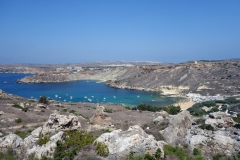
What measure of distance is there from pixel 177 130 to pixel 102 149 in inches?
351

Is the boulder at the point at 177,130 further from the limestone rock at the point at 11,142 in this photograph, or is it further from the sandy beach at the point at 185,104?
the sandy beach at the point at 185,104

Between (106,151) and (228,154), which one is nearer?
(106,151)

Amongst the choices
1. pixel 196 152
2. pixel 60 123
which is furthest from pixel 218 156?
pixel 60 123

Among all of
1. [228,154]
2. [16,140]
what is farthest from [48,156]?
[228,154]

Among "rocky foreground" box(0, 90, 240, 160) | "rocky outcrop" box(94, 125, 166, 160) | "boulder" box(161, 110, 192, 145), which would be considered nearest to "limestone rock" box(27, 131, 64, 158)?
"rocky foreground" box(0, 90, 240, 160)

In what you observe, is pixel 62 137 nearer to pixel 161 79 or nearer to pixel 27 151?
pixel 27 151

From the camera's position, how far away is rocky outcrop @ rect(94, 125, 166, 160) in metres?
13.6

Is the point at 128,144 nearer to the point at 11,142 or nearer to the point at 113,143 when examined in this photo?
the point at 113,143

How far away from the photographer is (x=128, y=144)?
13922 millimetres

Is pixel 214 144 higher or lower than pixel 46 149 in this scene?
lower

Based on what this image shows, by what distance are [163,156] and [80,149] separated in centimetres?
548

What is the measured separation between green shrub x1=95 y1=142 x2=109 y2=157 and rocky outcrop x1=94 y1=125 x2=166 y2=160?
198mm

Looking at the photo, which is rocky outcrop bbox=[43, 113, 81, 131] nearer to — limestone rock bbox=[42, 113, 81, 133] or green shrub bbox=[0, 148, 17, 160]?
limestone rock bbox=[42, 113, 81, 133]

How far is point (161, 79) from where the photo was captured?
396 feet
